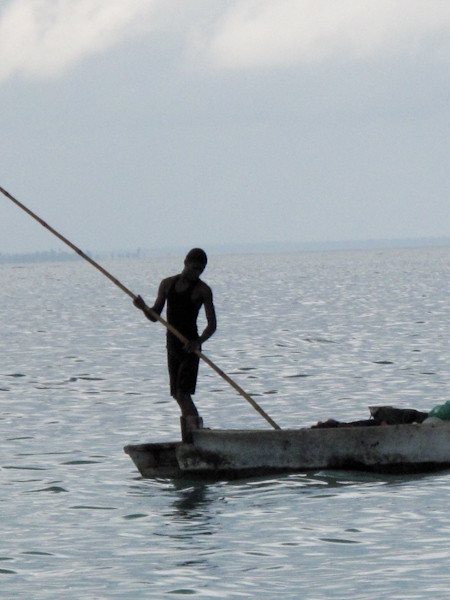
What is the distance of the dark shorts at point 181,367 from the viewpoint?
40.4 feet

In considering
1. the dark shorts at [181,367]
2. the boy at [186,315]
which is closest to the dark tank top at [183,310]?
the boy at [186,315]

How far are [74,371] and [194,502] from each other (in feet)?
44.4

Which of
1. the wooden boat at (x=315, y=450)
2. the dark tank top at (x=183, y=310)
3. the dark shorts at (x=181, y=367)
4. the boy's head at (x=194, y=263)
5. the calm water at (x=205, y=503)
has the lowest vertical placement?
the calm water at (x=205, y=503)

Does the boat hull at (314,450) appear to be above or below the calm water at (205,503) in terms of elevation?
above

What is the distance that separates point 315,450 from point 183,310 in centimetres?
196

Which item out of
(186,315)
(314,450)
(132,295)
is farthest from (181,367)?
(314,450)

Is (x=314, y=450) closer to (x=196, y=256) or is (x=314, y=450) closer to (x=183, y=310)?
(x=183, y=310)

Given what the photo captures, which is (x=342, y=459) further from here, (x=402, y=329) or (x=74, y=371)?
(x=402, y=329)

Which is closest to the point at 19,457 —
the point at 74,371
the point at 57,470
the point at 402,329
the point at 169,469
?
the point at 57,470

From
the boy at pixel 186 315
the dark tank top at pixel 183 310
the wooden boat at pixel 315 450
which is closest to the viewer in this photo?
the wooden boat at pixel 315 450

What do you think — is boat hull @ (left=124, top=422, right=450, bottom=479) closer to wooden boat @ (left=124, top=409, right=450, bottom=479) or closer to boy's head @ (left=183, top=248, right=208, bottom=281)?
wooden boat @ (left=124, top=409, right=450, bottom=479)

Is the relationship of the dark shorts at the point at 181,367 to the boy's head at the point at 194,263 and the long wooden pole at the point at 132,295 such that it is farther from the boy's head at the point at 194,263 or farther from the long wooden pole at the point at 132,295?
the boy's head at the point at 194,263

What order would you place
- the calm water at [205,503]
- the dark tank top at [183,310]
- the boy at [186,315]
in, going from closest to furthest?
the calm water at [205,503] → the boy at [186,315] → the dark tank top at [183,310]

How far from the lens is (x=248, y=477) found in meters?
12.2
